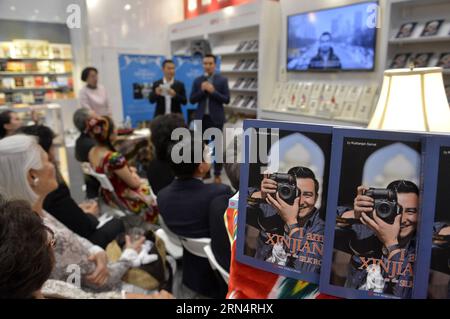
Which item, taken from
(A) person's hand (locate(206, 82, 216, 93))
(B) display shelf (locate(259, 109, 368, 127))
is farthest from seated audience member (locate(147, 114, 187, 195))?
(B) display shelf (locate(259, 109, 368, 127))

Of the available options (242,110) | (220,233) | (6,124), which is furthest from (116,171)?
(242,110)

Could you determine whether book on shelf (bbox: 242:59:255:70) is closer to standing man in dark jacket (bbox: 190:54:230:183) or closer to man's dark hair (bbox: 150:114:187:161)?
standing man in dark jacket (bbox: 190:54:230:183)

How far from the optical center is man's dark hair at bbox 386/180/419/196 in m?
0.55

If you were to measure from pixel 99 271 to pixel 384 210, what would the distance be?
127 cm

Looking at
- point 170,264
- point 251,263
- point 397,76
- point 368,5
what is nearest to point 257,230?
point 251,263

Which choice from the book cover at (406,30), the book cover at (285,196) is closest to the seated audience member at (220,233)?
the book cover at (285,196)

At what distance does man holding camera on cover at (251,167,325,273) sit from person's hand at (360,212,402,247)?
85 mm

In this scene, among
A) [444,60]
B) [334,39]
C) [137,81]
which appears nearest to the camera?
[444,60]

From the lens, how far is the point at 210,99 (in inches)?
155

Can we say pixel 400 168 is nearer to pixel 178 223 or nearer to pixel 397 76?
pixel 397 76

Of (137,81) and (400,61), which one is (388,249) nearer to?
(400,61)

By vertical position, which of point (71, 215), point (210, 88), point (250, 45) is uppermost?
point (250, 45)

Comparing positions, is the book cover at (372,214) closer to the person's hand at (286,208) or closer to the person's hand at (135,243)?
the person's hand at (286,208)

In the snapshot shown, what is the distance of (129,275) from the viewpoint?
1.59 m
